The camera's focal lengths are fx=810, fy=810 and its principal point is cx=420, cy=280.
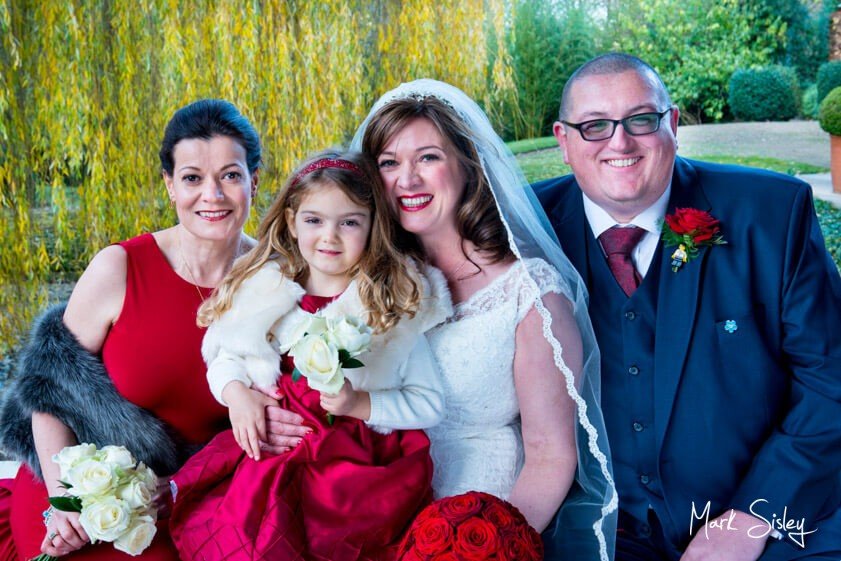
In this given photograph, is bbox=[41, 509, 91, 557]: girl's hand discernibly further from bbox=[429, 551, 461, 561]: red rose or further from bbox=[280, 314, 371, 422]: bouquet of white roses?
bbox=[429, 551, 461, 561]: red rose

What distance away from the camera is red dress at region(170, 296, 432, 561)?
198 cm

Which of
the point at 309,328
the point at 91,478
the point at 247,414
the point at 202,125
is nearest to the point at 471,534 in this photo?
the point at 309,328

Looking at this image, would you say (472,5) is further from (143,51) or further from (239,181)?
(239,181)

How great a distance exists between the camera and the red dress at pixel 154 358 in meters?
2.47

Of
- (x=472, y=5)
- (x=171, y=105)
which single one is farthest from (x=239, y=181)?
(x=472, y=5)

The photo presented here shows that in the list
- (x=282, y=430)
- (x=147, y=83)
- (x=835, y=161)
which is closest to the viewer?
(x=282, y=430)

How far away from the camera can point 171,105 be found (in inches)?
173

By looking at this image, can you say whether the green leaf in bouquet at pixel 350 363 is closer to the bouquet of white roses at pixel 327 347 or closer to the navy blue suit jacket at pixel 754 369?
the bouquet of white roses at pixel 327 347

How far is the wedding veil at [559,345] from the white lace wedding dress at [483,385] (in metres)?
0.07

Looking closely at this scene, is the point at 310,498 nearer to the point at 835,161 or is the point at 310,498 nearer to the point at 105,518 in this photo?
the point at 105,518

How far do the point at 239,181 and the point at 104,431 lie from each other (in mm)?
872

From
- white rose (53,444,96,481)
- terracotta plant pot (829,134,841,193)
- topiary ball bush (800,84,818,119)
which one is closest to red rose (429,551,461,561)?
white rose (53,444,96,481)

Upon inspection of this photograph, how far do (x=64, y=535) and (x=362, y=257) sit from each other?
1.11 meters

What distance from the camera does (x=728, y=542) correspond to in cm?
223
